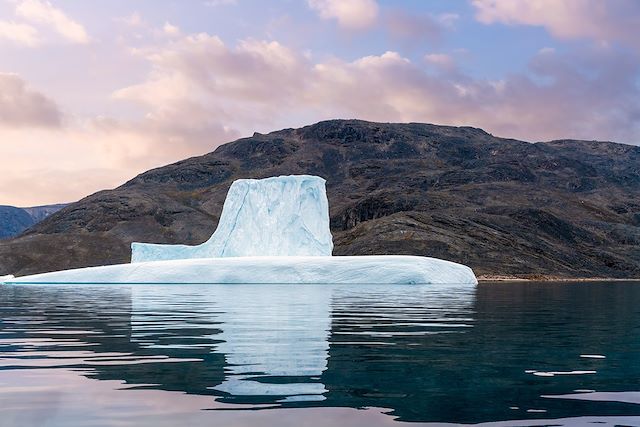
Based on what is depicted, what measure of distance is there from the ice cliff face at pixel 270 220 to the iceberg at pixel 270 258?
0.09m

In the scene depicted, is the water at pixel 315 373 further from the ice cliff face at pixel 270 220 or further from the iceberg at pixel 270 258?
the ice cliff face at pixel 270 220

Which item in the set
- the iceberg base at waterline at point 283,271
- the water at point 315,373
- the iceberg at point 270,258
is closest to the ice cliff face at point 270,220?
the iceberg at point 270,258

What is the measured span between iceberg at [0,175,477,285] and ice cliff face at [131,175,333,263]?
0.09 metres

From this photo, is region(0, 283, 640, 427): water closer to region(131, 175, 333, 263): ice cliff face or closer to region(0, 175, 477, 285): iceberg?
region(0, 175, 477, 285): iceberg

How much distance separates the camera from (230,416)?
8406mm

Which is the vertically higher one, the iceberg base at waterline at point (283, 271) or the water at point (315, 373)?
the iceberg base at waterline at point (283, 271)

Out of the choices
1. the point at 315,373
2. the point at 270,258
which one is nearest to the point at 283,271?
the point at 270,258

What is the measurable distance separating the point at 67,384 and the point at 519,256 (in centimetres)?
15095

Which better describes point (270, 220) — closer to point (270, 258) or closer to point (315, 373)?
point (270, 258)

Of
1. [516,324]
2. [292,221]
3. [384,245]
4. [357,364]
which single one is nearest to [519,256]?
[384,245]

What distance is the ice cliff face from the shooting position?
70.4 metres

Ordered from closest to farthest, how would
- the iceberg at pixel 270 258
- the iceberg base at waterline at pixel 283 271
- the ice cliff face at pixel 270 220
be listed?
the iceberg base at waterline at pixel 283 271 → the iceberg at pixel 270 258 → the ice cliff face at pixel 270 220

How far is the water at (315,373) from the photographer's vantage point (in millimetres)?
8680

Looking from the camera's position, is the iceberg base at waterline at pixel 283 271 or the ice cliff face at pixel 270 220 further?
the ice cliff face at pixel 270 220
